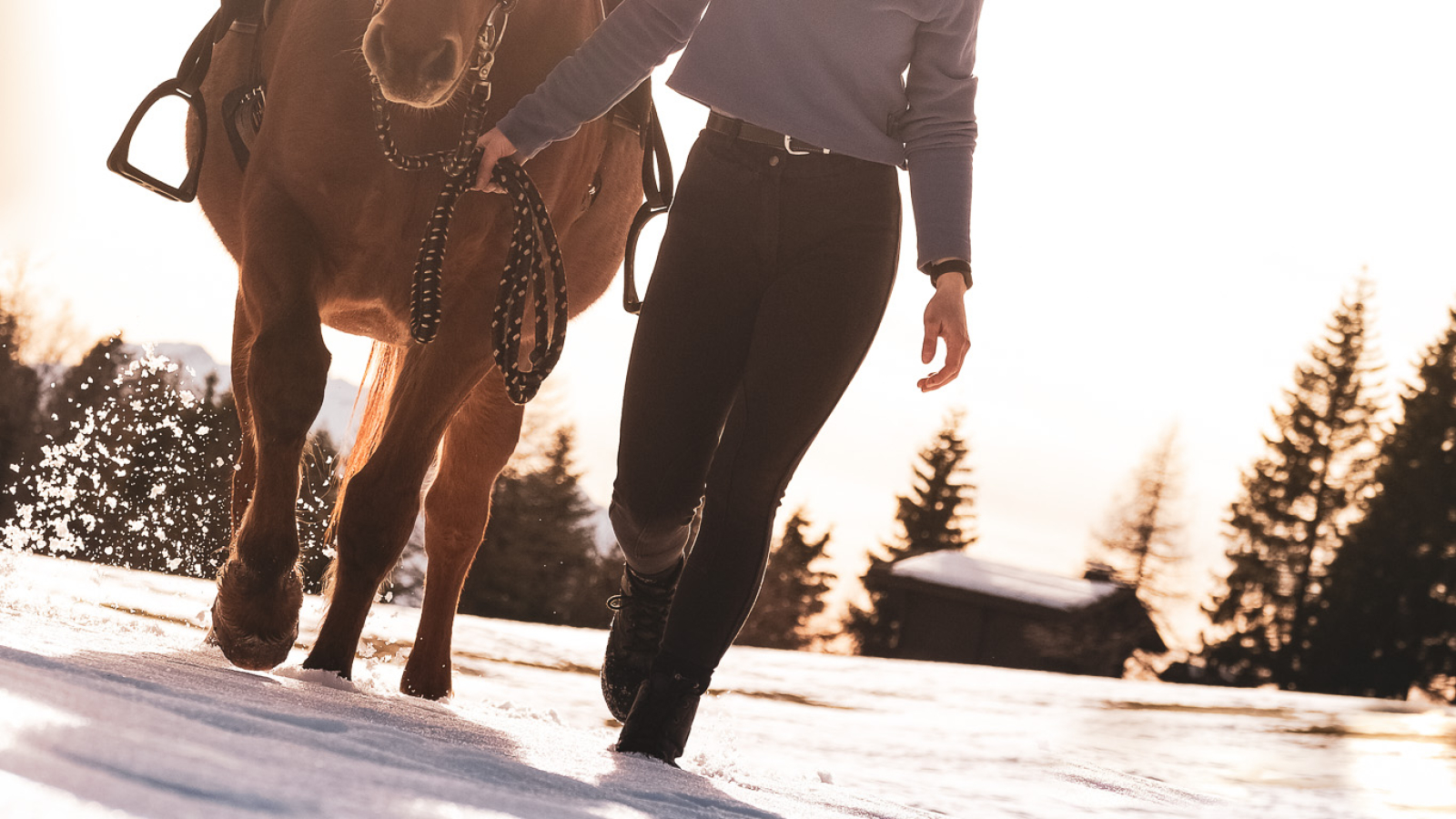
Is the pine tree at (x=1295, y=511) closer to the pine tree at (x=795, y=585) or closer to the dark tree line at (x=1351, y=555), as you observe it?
the dark tree line at (x=1351, y=555)

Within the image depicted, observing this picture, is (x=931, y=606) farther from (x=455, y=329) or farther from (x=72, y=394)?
(x=455, y=329)

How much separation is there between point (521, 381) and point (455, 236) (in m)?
0.37

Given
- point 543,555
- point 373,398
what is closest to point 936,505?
point 543,555

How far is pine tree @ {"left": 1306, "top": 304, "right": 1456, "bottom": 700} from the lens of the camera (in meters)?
25.0

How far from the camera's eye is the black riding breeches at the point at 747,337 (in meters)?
2.18

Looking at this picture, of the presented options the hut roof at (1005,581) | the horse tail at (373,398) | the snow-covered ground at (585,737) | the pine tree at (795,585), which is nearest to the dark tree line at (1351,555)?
the hut roof at (1005,581)

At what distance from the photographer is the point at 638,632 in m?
2.57

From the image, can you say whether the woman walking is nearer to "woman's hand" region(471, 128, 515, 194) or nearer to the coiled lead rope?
"woman's hand" region(471, 128, 515, 194)

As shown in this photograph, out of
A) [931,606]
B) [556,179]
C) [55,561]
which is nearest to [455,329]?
[556,179]

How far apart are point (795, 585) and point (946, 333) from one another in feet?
124

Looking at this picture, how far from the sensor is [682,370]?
2.22 m

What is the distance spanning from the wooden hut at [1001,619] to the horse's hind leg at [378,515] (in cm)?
1988

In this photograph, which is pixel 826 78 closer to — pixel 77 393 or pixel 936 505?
pixel 77 393

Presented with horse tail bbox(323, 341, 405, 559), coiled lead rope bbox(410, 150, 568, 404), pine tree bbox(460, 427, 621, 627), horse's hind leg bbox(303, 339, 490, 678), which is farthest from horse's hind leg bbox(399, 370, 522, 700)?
pine tree bbox(460, 427, 621, 627)
